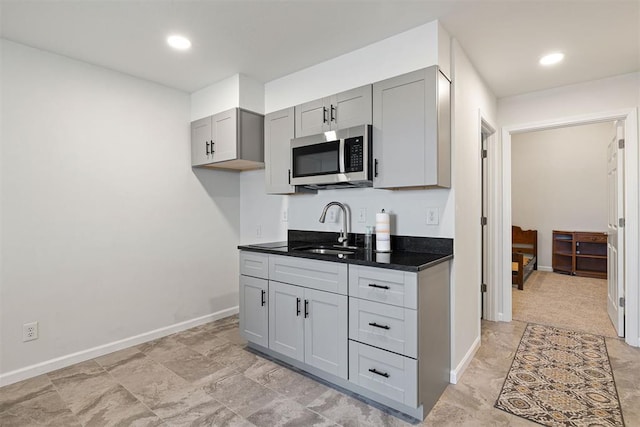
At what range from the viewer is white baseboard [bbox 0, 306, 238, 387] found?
2.35 metres

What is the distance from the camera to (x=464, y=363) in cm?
243

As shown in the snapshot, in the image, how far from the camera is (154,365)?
8.41 feet

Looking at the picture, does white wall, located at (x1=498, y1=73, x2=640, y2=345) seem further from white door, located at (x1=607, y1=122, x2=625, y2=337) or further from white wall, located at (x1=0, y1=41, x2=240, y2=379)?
white wall, located at (x1=0, y1=41, x2=240, y2=379)

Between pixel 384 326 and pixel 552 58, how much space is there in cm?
244

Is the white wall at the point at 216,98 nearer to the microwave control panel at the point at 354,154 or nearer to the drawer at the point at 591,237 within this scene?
the microwave control panel at the point at 354,154

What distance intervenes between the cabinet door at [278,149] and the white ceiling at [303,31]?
1.37 feet

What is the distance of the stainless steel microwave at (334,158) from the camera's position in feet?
7.60

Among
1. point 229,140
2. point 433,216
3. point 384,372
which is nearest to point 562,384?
point 384,372

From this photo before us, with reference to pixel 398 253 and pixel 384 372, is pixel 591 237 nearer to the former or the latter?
pixel 398 253

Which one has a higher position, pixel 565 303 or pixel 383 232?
pixel 383 232

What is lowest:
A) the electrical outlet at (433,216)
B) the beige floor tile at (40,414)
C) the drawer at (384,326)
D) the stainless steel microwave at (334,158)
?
the beige floor tile at (40,414)

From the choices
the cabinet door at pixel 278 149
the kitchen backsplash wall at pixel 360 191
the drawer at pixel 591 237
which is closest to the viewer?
the kitchen backsplash wall at pixel 360 191

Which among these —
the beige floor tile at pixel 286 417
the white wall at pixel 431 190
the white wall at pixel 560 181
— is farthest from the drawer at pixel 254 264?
the white wall at pixel 560 181

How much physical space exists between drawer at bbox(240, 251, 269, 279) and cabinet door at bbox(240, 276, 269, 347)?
0.04 meters
